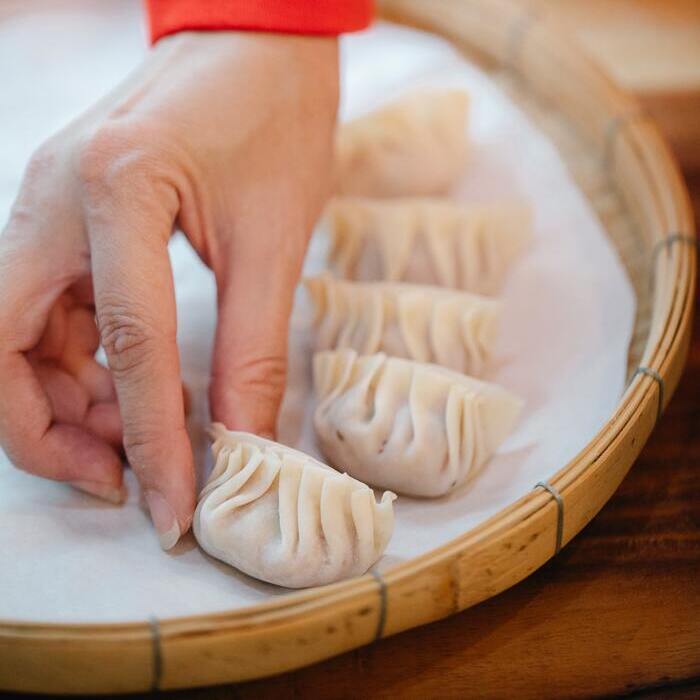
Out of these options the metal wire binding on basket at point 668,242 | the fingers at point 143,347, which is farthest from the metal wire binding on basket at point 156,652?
the metal wire binding on basket at point 668,242

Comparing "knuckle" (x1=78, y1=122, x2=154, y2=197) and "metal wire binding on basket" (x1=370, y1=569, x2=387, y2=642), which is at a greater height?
"knuckle" (x1=78, y1=122, x2=154, y2=197)

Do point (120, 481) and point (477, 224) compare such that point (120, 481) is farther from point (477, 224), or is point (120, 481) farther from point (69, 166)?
point (477, 224)

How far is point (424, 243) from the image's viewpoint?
6.21ft

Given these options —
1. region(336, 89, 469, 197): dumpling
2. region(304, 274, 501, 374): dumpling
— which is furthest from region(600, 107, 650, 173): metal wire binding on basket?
region(304, 274, 501, 374): dumpling

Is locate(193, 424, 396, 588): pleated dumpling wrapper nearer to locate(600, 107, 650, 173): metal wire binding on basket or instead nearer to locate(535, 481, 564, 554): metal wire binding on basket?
locate(535, 481, 564, 554): metal wire binding on basket

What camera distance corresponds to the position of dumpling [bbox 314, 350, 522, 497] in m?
1.44

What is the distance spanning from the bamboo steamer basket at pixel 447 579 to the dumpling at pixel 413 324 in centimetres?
26

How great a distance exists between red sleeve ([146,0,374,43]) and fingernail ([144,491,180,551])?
82 cm

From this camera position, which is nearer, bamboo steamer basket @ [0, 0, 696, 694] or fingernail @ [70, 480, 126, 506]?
bamboo steamer basket @ [0, 0, 696, 694]

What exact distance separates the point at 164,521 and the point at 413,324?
0.57 m

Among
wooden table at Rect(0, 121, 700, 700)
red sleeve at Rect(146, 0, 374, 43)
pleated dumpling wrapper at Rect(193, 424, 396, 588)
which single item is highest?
red sleeve at Rect(146, 0, 374, 43)

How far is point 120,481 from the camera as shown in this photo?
1.42 m

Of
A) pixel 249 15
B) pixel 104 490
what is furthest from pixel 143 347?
pixel 249 15

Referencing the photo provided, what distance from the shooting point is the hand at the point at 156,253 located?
4.34ft
